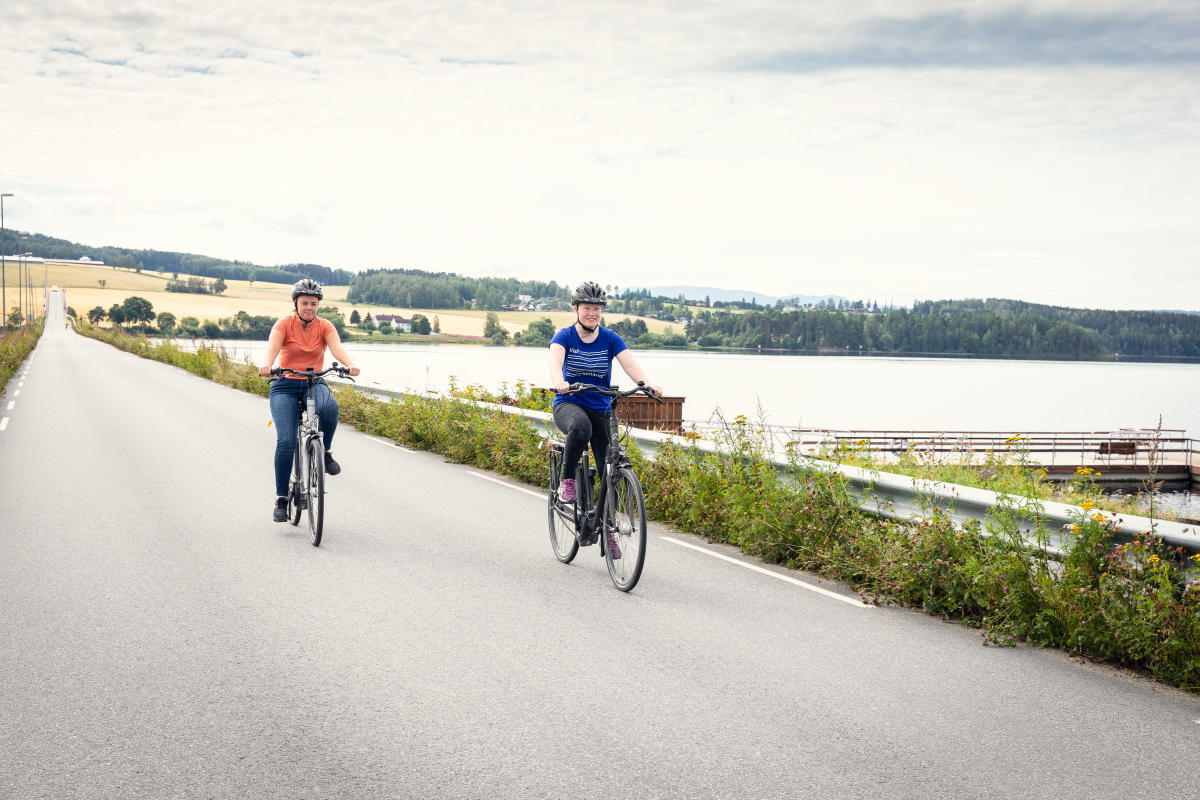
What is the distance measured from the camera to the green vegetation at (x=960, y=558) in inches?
203

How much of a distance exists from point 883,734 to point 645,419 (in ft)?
116

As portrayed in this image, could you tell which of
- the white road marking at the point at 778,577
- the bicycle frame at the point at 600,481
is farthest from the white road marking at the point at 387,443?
the bicycle frame at the point at 600,481

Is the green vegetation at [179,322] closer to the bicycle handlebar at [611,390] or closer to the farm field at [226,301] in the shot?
the farm field at [226,301]

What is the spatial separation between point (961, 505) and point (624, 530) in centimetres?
238

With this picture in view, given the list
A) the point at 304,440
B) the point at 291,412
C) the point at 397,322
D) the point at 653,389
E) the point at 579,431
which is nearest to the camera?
the point at 653,389

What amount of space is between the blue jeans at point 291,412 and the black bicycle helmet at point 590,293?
8.89ft

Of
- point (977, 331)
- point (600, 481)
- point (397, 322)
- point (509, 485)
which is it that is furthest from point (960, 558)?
point (977, 331)

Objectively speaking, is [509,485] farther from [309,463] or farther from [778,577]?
[778,577]

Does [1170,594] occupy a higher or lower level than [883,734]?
higher

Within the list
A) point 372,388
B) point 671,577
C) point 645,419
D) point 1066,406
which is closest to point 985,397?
point 1066,406

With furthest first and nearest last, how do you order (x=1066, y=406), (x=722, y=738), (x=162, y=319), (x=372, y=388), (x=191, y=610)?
(x=162, y=319), (x=1066, y=406), (x=372, y=388), (x=191, y=610), (x=722, y=738)

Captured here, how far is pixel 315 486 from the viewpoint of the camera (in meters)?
8.26

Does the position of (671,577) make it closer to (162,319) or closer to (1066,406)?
(1066,406)

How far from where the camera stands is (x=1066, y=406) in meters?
93.1
